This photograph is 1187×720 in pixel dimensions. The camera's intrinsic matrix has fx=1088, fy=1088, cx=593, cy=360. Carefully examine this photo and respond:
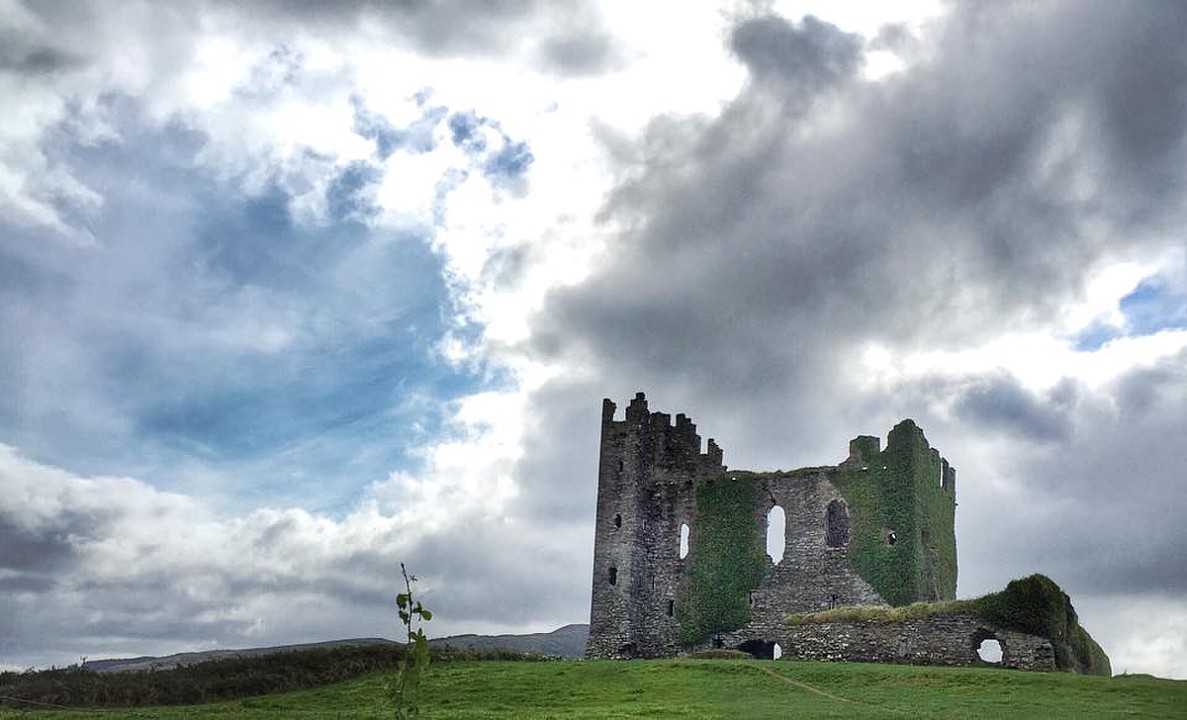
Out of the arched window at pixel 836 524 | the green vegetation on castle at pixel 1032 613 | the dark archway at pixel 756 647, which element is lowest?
the dark archway at pixel 756 647

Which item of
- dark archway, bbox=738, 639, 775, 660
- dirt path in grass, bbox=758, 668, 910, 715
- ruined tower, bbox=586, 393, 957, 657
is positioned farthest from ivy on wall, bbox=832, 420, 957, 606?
dirt path in grass, bbox=758, 668, 910, 715

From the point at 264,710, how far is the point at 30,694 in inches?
454

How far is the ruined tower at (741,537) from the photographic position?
5584 cm

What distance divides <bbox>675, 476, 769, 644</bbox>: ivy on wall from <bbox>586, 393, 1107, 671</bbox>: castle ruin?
61 millimetres

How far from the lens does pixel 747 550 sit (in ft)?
196

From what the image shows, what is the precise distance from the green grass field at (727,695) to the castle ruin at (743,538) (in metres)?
10.2

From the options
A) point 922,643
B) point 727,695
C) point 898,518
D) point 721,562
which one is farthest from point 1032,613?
point 721,562

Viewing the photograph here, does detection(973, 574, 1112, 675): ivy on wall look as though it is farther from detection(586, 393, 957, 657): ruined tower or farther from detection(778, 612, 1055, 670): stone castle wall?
detection(586, 393, 957, 657): ruined tower

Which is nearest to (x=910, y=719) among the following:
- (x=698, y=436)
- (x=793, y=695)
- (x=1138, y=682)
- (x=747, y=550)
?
(x=793, y=695)

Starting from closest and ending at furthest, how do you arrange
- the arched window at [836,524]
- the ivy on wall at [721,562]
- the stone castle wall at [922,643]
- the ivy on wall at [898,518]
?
the stone castle wall at [922,643] < the ivy on wall at [898,518] < the arched window at [836,524] < the ivy on wall at [721,562]

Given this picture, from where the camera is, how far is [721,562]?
60.4 metres

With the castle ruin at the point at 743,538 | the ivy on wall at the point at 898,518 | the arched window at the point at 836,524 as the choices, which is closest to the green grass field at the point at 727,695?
the castle ruin at the point at 743,538

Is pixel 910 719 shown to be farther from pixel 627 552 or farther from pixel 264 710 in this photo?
pixel 627 552

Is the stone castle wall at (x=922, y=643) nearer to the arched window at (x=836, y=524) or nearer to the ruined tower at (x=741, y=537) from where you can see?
the ruined tower at (x=741, y=537)
